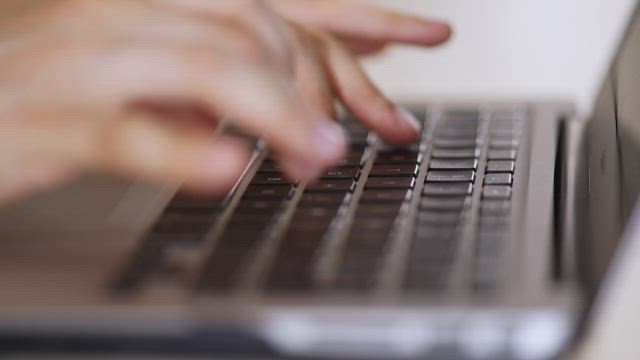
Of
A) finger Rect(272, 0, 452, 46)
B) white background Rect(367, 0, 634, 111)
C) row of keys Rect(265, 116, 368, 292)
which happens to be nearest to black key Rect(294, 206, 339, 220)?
row of keys Rect(265, 116, 368, 292)

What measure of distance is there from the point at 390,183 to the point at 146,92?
0.16m

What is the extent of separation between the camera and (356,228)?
497 millimetres

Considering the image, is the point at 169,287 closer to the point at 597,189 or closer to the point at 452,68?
the point at 597,189

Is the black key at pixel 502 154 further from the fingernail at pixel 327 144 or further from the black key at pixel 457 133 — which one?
the fingernail at pixel 327 144

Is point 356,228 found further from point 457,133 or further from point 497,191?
point 457,133

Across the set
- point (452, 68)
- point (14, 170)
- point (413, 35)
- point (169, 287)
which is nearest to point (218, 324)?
point (169, 287)

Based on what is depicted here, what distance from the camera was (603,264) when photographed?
1.46ft

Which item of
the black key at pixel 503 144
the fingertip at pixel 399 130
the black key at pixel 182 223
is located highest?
the black key at pixel 503 144

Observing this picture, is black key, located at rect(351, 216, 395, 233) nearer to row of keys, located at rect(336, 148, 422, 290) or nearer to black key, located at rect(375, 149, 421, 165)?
row of keys, located at rect(336, 148, 422, 290)

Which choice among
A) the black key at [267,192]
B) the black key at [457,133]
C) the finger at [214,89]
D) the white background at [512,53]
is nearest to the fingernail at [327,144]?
the finger at [214,89]

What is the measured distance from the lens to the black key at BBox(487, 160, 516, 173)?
0.58m

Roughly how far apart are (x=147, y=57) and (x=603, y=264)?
22cm

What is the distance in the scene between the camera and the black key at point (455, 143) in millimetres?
638

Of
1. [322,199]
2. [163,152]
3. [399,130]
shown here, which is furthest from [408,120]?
[163,152]
